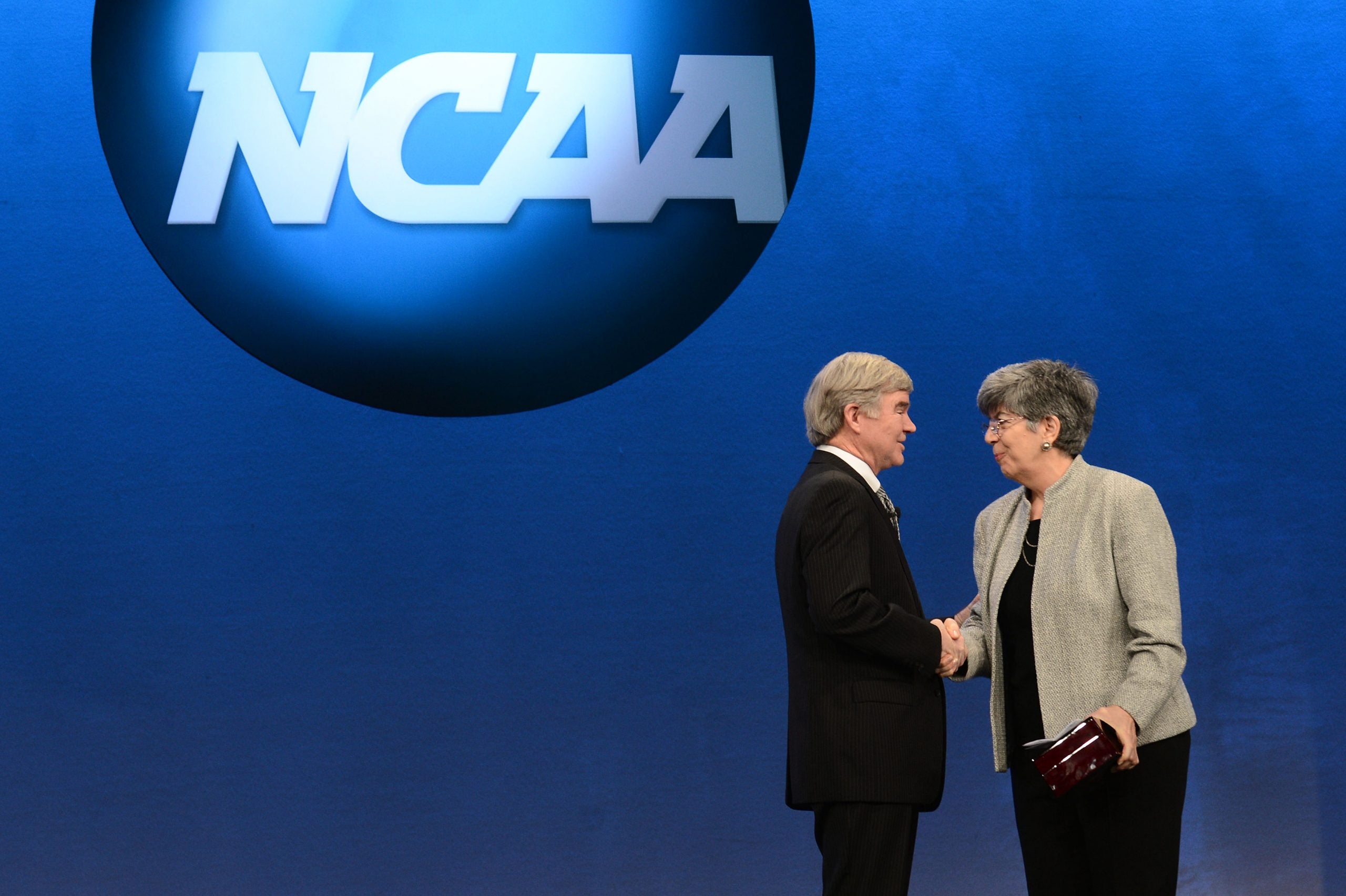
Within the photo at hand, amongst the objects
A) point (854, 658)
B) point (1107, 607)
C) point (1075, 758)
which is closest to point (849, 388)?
point (854, 658)

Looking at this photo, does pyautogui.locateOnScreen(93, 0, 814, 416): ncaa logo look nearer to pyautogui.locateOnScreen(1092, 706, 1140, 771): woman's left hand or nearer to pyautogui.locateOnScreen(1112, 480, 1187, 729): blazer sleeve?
pyautogui.locateOnScreen(1112, 480, 1187, 729): blazer sleeve

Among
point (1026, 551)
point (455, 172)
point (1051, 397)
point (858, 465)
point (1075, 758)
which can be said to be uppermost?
point (455, 172)

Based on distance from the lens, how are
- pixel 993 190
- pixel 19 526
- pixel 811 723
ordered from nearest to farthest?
1. pixel 811 723
2. pixel 19 526
3. pixel 993 190

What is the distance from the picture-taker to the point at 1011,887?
10.6 feet


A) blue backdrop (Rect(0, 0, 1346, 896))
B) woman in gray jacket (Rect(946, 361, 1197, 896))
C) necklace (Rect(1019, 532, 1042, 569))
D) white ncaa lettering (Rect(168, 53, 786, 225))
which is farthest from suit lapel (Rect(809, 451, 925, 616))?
white ncaa lettering (Rect(168, 53, 786, 225))

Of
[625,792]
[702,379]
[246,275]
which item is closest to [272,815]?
[625,792]

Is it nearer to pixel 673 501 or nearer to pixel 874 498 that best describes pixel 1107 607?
pixel 874 498

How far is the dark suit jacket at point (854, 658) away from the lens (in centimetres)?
226

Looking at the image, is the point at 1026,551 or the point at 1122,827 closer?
the point at 1122,827

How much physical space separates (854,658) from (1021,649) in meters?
0.33

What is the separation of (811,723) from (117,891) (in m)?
1.95

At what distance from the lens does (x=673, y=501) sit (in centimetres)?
Answer: 321

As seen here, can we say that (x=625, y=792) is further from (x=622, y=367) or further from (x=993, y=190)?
(x=993, y=190)

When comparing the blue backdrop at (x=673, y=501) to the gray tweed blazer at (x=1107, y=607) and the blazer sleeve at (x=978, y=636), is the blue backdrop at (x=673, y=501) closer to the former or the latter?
the blazer sleeve at (x=978, y=636)
